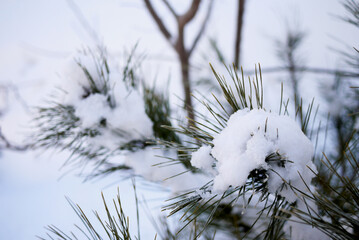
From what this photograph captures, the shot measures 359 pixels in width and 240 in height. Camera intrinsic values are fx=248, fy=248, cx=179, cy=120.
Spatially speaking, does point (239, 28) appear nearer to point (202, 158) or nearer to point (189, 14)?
point (189, 14)

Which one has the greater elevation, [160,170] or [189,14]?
[189,14]

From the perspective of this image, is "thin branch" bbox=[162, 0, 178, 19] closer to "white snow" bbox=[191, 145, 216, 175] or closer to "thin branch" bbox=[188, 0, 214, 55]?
"thin branch" bbox=[188, 0, 214, 55]

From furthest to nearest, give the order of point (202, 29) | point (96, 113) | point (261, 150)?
point (202, 29), point (96, 113), point (261, 150)

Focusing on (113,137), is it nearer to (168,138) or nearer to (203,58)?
(168,138)

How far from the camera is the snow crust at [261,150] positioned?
Answer: 0.26 meters

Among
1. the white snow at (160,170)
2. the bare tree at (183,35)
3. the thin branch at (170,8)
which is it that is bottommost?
the white snow at (160,170)

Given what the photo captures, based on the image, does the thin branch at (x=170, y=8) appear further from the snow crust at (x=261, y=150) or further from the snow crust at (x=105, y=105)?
the snow crust at (x=261, y=150)

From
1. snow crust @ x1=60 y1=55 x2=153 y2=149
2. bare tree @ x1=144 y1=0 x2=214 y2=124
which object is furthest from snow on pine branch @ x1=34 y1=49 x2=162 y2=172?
bare tree @ x1=144 y1=0 x2=214 y2=124

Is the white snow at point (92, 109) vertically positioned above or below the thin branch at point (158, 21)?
below

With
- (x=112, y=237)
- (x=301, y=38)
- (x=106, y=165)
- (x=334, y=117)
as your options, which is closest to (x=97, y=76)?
(x=106, y=165)

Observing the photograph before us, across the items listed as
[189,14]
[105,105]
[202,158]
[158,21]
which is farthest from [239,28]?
[202,158]

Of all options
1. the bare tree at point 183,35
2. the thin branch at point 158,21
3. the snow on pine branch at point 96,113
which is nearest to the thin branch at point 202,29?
the bare tree at point 183,35

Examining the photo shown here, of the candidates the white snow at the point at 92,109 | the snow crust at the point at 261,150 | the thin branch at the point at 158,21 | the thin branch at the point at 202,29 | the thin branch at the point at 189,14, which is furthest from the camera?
the thin branch at the point at 202,29

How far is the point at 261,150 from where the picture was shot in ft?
0.84
